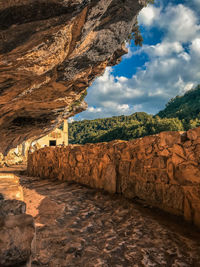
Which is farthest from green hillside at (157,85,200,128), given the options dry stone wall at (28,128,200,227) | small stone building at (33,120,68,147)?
dry stone wall at (28,128,200,227)

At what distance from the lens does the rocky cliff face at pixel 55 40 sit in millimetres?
2607

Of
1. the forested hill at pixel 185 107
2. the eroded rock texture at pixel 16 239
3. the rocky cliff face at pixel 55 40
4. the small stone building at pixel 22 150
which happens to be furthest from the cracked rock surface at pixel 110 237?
the forested hill at pixel 185 107

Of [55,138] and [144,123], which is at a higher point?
[144,123]

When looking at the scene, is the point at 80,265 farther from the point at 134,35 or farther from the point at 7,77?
the point at 134,35

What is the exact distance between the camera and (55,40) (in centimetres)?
335

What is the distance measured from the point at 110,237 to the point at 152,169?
1341 millimetres

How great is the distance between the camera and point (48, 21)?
9.39 feet

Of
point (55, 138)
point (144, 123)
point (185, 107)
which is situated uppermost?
point (185, 107)

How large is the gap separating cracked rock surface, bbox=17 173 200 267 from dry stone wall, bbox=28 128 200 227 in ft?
0.79

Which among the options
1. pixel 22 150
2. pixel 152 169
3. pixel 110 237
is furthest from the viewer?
pixel 22 150

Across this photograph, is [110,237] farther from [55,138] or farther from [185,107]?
[185,107]

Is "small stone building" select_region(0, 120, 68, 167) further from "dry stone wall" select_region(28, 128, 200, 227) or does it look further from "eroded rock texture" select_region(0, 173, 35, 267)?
"eroded rock texture" select_region(0, 173, 35, 267)

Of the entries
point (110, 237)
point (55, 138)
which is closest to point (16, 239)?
point (110, 237)

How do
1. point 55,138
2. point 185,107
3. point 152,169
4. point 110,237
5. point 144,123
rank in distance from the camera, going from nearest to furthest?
point 110,237, point 152,169, point 55,138, point 144,123, point 185,107
